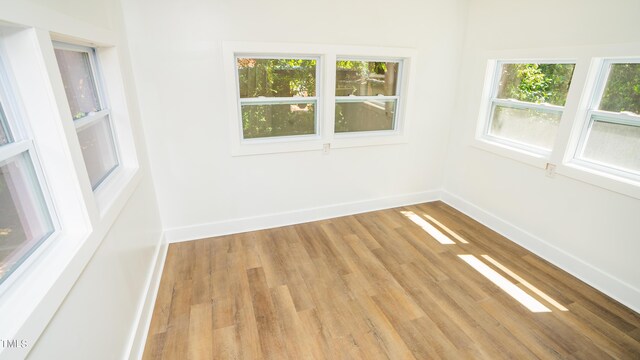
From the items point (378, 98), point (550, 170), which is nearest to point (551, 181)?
point (550, 170)

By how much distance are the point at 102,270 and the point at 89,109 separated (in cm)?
106

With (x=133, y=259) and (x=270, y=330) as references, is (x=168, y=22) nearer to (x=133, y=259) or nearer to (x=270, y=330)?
(x=133, y=259)

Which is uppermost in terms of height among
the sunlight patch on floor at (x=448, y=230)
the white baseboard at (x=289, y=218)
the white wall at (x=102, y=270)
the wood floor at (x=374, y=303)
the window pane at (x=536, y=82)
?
the window pane at (x=536, y=82)

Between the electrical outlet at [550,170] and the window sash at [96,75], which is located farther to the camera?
the electrical outlet at [550,170]

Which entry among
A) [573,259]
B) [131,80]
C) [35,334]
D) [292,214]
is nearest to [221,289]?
[292,214]

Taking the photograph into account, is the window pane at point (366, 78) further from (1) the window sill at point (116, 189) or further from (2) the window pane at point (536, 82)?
(1) the window sill at point (116, 189)

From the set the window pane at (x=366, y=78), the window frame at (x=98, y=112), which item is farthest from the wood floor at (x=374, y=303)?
the window pane at (x=366, y=78)

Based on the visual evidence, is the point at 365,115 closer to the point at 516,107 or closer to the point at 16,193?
the point at 516,107

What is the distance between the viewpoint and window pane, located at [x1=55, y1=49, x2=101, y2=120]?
170 cm

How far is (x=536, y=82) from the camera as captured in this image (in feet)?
9.84

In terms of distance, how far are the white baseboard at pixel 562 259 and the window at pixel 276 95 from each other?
2321 mm

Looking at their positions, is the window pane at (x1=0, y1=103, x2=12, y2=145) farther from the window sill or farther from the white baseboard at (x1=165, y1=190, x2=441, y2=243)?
the white baseboard at (x1=165, y1=190, x2=441, y2=243)

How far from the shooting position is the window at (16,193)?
1.14 meters

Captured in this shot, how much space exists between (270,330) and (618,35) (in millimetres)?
3427
